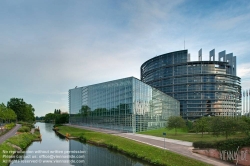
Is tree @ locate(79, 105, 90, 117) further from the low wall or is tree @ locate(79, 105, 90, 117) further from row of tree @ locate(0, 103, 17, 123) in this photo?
the low wall

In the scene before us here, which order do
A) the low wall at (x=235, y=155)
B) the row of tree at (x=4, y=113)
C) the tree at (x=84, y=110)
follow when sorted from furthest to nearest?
1. the tree at (x=84, y=110)
2. the row of tree at (x=4, y=113)
3. the low wall at (x=235, y=155)

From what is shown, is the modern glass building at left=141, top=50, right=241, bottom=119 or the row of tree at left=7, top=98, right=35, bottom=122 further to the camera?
the modern glass building at left=141, top=50, right=241, bottom=119

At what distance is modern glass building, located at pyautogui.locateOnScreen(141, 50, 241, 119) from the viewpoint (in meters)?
119

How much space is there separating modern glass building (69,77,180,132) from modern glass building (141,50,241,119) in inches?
1555

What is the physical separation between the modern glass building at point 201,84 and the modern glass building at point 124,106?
39.5m

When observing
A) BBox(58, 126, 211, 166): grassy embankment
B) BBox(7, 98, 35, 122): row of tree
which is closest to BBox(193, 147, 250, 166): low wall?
BBox(58, 126, 211, 166): grassy embankment

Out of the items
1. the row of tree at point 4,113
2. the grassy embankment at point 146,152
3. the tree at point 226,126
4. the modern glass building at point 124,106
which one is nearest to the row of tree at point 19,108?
the row of tree at point 4,113

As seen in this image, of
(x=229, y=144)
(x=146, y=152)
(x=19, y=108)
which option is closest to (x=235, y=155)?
(x=229, y=144)

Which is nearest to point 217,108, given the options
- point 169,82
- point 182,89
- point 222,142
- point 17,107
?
point 182,89

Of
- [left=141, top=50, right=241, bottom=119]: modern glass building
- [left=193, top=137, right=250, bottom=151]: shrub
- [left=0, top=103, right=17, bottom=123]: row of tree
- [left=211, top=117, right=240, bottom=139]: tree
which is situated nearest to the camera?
[left=193, top=137, right=250, bottom=151]: shrub

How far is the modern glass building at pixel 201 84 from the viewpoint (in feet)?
390

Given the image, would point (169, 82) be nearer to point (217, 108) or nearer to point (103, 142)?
point (217, 108)

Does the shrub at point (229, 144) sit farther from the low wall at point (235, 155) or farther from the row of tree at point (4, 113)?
A: the row of tree at point (4, 113)

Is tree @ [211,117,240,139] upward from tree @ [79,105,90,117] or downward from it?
upward
